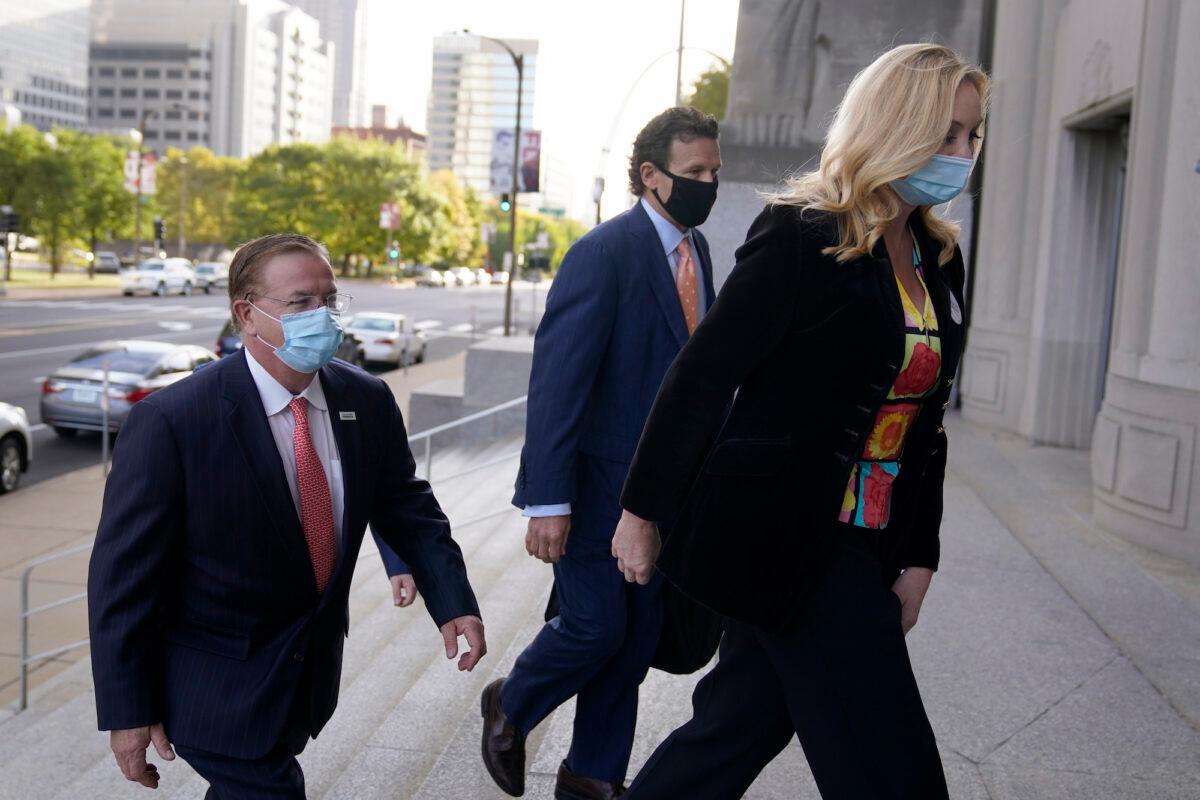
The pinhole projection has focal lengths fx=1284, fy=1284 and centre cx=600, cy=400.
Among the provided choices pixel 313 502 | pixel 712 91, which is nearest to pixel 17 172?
pixel 712 91

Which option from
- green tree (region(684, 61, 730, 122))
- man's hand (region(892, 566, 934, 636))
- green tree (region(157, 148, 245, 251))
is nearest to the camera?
man's hand (region(892, 566, 934, 636))

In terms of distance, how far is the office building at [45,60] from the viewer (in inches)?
6545

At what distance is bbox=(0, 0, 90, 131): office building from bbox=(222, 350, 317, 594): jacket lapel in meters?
180

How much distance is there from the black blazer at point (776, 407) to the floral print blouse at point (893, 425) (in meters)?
0.07

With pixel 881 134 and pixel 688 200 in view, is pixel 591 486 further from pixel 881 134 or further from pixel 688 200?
pixel 881 134

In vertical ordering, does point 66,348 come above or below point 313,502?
below

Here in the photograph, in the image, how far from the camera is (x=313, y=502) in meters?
2.68

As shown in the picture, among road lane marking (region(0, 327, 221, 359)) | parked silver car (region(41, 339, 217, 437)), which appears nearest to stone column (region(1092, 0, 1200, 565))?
parked silver car (region(41, 339, 217, 437))

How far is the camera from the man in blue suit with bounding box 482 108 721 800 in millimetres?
3371

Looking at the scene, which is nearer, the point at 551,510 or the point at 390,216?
the point at 551,510

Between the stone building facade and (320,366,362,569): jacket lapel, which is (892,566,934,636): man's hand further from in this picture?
the stone building facade

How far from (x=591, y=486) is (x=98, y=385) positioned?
15.7 meters

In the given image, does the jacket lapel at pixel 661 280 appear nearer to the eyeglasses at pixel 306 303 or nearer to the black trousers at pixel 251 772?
the eyeglasses at pixel 306 303

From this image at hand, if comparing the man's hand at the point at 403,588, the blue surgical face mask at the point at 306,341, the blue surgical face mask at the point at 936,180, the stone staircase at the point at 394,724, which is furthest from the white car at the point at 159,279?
the blue surgical face mask at the point at 936,180
